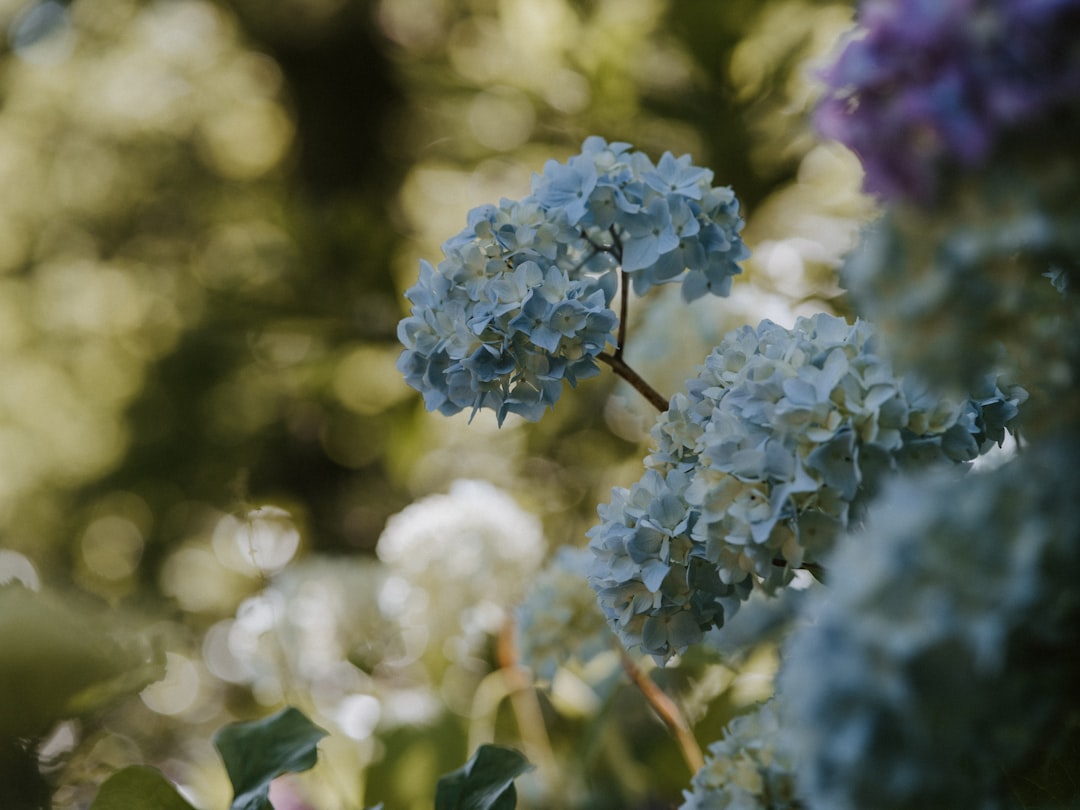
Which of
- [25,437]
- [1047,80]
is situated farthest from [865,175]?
[25,437]

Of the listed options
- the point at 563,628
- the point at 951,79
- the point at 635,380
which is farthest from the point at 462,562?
the point at 951,79

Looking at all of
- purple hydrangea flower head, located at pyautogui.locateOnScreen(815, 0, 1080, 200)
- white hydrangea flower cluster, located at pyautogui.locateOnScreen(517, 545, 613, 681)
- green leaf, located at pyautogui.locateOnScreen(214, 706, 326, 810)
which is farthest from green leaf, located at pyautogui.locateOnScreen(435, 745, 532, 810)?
purple hydrangea flower head, located at pyautogui.locateOnScreen(815, 0, 1080, 200)

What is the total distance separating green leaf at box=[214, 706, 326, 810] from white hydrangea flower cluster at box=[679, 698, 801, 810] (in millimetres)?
211

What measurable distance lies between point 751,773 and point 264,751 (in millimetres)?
274

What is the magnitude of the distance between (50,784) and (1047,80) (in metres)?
0.53

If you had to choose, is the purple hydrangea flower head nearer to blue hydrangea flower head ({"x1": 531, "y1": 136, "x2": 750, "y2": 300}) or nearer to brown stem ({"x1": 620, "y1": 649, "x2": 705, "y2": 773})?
blue hydrangea flower head ({"x1": 531, "y1": 136, "x2": 750, "y2": 300})

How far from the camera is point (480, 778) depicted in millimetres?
468

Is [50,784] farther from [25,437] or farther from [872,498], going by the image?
[25,437]

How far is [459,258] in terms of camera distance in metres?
0.40

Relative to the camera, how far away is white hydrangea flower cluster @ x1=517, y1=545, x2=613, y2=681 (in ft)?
2.11

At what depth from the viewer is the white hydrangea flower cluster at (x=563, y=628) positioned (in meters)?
0.64

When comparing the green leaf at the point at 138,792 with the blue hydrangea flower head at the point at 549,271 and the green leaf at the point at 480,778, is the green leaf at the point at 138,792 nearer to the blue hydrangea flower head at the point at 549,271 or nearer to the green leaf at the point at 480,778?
the green leaf at the point at 480,778

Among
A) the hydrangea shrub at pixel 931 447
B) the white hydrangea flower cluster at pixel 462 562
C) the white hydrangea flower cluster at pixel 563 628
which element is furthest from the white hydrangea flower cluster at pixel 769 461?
the white hydrangea flower cluster at pixel 462 562

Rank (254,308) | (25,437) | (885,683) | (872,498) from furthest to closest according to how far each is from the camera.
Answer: (25,437)
(254,308)
(872,498)
(885,683)
